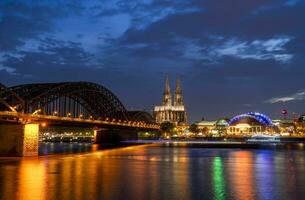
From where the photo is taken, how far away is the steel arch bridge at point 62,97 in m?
82.7

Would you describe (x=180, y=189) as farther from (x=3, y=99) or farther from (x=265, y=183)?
(x=3, y=99)

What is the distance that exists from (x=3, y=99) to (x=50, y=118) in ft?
35.1

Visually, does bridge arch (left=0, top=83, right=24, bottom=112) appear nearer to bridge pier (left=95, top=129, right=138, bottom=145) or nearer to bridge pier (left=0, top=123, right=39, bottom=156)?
bridge pier (left=0, top=123, right=39, bottom=156)

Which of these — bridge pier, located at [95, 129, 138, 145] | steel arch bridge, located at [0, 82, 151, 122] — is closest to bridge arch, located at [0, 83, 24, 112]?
steel arch bridge, located at [0, 82, 151, 122]

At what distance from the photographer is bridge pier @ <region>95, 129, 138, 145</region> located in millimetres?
154375

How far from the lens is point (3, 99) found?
3066 inches

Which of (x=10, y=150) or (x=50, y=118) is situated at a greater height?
(x=50, y=118)

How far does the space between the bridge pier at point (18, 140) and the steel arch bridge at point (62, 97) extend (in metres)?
4.70

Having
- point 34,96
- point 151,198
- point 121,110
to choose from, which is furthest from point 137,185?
point 121,110

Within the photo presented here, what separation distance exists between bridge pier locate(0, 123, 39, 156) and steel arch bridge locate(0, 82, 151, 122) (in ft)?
15.4

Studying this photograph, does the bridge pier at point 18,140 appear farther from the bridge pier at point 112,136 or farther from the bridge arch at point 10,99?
the bridge pier at point 112,136

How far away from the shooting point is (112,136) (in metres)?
165

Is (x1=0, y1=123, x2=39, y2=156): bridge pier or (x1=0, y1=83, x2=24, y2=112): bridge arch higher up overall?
(x1=0, y1=83, x2=24, y2=112): bridge arch

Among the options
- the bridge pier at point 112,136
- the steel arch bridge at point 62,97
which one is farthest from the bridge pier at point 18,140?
the bridge pier at point 112,136
